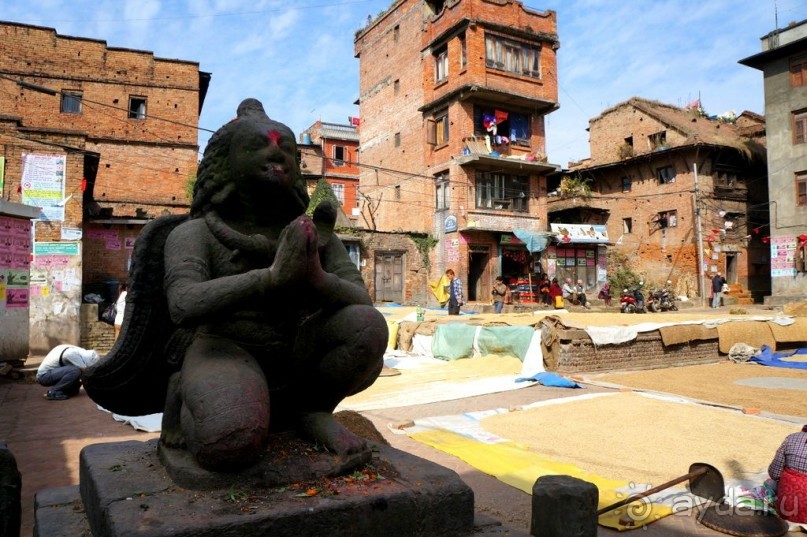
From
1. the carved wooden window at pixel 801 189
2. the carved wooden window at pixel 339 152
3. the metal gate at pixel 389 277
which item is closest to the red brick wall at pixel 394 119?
the metal gate at pixel 389 277

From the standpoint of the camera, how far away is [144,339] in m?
2.39

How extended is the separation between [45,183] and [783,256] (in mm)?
25082

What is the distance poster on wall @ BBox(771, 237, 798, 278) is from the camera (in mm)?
21484

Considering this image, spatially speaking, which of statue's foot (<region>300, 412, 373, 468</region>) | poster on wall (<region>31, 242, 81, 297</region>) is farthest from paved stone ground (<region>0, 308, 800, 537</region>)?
poster on wall (<region>31, 242, 81, 297</region>)

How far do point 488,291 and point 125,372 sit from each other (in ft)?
65.1

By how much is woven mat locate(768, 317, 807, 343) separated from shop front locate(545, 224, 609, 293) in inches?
442

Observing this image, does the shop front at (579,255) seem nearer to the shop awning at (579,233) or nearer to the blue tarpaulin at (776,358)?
the shop awning at (579,233)

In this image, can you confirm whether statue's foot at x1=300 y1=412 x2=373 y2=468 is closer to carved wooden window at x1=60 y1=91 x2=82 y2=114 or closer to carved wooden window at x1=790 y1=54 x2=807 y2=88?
carved wooden window at x1=60 y1=91 x2=82 y2=114

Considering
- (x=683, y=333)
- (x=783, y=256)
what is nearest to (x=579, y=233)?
(x=783, y=256)

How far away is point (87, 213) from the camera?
48.2ft

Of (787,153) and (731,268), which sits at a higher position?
(787,153)

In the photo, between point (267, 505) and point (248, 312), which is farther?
point (248, 312)

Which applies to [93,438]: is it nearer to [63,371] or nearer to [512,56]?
[63,371]

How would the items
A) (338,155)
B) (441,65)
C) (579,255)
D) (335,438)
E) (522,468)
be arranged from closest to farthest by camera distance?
(335,438) → (522,468) → (441,65) → (579,255) → (338,155)
